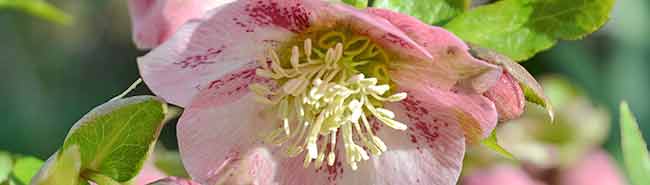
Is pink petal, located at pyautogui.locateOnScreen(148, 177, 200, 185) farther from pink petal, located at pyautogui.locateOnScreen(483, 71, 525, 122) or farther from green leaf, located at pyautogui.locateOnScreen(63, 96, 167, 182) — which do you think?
pink petal, located at pyautogui.locateOnScreen(483, 71, 525, 122)

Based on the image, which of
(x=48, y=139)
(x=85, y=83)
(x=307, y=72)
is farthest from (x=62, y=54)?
(x=307, y=72)

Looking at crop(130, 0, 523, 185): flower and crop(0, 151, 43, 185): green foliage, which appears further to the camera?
crop(0, 151, 43, 185): green foliage

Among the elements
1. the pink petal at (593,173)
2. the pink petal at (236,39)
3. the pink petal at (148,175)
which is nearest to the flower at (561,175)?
the pink petal at (593,173)

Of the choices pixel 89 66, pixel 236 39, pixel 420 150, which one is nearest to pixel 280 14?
pixel 236 39

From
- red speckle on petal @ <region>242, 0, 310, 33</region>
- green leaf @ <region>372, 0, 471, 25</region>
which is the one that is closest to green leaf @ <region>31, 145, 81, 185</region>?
red speckle on petal @ <region>242, 0, 310, 33</region>

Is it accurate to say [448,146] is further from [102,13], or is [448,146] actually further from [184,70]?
[102,13]

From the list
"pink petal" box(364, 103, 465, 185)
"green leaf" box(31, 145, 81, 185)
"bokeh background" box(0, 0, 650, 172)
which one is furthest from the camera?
"bokeh background" box(0, 0, 650, 172)

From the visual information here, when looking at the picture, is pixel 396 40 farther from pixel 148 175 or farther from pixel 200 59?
pixel 148 175
